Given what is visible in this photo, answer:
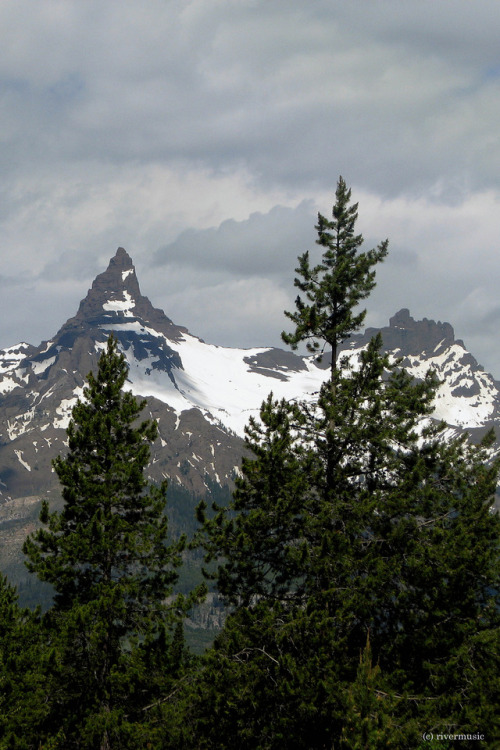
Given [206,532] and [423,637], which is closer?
[423,637]

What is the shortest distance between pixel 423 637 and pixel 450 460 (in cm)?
981

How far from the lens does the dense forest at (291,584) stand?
20969 millimetres

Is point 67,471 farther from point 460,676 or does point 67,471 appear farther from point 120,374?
point 460,676

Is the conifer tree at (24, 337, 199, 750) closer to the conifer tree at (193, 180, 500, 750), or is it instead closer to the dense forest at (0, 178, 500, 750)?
the dense forest at (0, 178, 500, 750)

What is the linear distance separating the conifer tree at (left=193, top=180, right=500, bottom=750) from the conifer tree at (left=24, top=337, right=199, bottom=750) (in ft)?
15.0

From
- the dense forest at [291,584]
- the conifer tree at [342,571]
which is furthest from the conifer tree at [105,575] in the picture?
the conifer tree at [342,571]

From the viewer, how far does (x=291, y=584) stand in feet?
84.6

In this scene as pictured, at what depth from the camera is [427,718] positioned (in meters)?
18.6

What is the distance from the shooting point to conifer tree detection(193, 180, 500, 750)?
2052cm

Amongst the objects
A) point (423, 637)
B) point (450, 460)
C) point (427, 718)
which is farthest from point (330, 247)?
point (427, 718)

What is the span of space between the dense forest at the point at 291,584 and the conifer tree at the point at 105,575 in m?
0.09

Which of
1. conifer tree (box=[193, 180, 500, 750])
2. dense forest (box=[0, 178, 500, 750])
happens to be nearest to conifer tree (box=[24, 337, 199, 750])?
dense forest (box=[0, 178, 500, 750])

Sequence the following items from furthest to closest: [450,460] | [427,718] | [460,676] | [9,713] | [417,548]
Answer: [450,460] < [9,713] < [417,548] < [460,676] < [427,718]

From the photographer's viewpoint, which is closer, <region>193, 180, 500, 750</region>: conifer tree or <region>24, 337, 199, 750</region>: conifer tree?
<region>193, 180, 500, 750</region>: conifer tree
